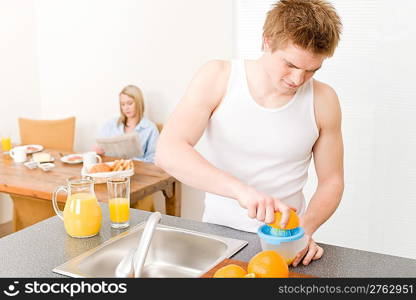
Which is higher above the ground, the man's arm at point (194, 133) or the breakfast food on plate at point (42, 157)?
the man's arm at point (194, 133)

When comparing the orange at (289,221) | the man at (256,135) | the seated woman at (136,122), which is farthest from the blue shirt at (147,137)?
the orange at (289,221)

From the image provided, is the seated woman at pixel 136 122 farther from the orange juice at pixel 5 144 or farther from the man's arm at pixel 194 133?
the man's arm at pixel 194 133

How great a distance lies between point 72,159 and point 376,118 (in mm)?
1883

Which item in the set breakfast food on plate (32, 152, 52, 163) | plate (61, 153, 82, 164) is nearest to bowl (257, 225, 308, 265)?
plate (61, 153, 82, 164)

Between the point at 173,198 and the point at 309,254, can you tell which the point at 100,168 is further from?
the point at 309,254

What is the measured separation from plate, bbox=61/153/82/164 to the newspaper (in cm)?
16

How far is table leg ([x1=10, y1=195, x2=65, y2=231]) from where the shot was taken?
3.16 metres

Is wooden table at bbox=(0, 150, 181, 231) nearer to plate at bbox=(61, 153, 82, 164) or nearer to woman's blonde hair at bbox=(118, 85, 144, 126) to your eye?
plate at bbox=(61, 153, 82, 164)

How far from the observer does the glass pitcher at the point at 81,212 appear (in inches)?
59.9

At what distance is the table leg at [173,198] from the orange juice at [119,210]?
5.48 feet

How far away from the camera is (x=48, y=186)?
2.82 metres

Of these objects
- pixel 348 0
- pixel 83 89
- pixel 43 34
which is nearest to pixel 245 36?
pixel 348 0

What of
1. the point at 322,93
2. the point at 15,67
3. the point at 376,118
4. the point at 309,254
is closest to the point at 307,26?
the point at 322,93

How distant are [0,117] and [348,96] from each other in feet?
8.58
